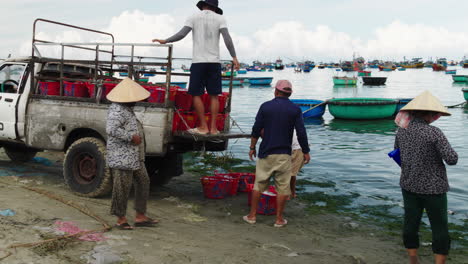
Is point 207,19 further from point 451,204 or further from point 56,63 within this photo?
point 451,204

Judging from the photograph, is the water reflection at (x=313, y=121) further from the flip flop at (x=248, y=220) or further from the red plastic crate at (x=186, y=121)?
the flip flop at (x=248, y=220)

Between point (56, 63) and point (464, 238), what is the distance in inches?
269

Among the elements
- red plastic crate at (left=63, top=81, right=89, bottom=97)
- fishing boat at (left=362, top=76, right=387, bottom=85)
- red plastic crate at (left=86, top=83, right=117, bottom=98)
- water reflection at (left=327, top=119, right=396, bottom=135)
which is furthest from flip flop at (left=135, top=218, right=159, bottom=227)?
fishing boat at (left=362, top=76, right=387, bottom=85)

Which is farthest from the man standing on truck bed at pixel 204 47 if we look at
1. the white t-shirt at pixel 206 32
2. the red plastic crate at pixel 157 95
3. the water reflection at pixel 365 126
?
the water reflection at pixel 365 126

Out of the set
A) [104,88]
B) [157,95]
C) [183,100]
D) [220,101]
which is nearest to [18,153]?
[104,88]

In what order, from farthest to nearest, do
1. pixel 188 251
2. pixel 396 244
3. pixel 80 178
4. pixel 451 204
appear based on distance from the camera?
1. pixel 451 204
2. pixel 80 178
3. pixel 396 244
4. pixel 188 251

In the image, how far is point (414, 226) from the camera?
455cm

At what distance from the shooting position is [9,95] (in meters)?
7.95

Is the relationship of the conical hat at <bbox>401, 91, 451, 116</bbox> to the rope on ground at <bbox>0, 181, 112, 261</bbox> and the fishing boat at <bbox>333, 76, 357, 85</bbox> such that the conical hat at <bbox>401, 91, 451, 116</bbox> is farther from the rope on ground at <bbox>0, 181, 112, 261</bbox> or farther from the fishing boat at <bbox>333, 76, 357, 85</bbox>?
the fishing boat at <bbox>333, 76, 357, 85</bbox>

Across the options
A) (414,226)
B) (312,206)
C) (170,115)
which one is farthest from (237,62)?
(414,226)

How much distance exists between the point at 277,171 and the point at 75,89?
352 centimetres

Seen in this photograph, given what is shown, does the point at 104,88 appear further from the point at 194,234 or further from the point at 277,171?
the point at 277,171

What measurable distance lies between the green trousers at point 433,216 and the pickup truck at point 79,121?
2.99 meters

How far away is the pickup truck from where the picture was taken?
664 cm
